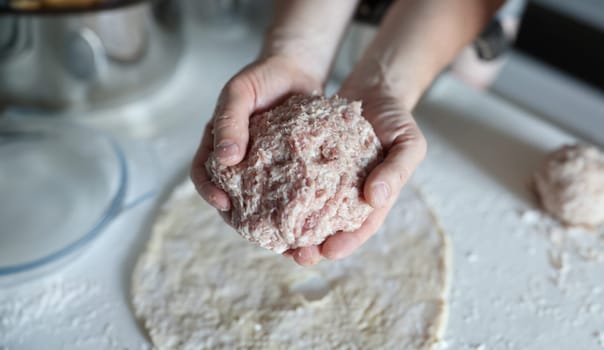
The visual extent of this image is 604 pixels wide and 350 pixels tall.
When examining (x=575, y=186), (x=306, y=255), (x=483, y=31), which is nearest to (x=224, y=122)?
(x=306, y=255)

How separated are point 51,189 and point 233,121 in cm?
72

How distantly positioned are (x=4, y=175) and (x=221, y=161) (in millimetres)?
850

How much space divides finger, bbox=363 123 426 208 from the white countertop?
37 centimetres

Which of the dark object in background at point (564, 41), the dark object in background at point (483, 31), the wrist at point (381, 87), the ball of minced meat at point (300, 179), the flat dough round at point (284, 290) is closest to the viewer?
the ball of minced meat at point (300, 179)

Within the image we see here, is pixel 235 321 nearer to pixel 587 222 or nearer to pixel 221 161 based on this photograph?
pixel 221 161

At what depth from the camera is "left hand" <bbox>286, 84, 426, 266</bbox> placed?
3.07 feet

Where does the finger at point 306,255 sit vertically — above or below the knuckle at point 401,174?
below

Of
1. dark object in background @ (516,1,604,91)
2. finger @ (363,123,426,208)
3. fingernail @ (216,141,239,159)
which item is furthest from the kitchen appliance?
dark object in background @ (516,1,604,91)

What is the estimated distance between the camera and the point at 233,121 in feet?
3.18

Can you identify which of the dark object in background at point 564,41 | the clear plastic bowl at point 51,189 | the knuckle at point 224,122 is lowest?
the clear plastic bowl at point 51,189

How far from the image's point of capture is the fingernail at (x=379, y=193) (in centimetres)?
92

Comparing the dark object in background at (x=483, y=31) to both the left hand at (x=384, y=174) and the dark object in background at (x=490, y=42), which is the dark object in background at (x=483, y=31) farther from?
the left hand at (x=384, y=174)

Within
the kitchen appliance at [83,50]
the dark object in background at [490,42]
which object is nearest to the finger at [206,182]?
the kitchen appliance at [83,50]

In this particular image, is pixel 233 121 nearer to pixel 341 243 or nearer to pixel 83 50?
pixel 341 243
